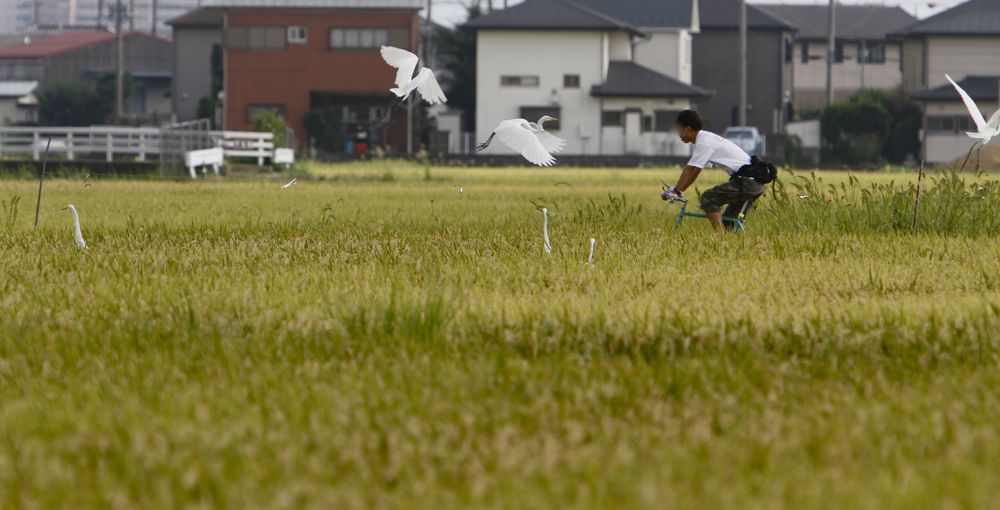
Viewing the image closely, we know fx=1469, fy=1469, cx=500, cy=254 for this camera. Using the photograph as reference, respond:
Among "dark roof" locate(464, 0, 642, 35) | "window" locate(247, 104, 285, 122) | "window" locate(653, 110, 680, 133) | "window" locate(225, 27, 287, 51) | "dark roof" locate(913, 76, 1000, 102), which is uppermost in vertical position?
"dark roof" locate(464, 0, 642, 35)

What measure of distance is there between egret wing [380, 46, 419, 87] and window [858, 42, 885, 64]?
2416 inches


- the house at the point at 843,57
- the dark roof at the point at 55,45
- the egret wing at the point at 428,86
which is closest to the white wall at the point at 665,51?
the house at the point at 843,57

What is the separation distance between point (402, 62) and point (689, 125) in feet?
6.34

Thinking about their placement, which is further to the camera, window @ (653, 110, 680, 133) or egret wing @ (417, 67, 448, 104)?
window @ (653, 110, 680, 133)

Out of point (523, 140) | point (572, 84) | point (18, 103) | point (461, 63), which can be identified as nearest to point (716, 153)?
point (523, 140)

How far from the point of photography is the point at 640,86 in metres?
48.9

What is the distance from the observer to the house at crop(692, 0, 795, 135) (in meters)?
57.2

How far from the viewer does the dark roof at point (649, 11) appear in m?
52.9

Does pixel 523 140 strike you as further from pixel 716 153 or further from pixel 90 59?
pixel 90 59

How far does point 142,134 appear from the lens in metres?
30.6

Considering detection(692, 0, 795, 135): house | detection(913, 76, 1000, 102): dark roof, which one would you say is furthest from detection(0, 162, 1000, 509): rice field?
detection(692, 0, 795, 135): house

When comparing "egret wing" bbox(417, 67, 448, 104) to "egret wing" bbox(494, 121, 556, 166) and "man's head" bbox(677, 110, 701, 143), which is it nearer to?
"egret wing" bbox(494, 121, 556, 166)

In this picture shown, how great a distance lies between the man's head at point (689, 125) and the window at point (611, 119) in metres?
39.8

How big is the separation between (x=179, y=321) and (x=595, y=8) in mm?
50340
